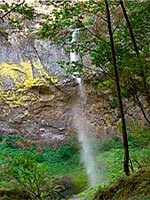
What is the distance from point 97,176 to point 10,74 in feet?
29.4

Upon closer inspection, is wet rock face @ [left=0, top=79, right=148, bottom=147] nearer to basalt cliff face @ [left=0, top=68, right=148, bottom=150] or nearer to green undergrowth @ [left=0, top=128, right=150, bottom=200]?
basalt cliff face @ [left=0, top=68, right=148, bottom=150]

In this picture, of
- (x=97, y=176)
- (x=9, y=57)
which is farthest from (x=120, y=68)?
(x=9, y=57)

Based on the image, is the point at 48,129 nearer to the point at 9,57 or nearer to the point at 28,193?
the point at 9,57

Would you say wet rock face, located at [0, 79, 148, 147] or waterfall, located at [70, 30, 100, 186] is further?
wet rock face, located at [0, 79, 148, 147]

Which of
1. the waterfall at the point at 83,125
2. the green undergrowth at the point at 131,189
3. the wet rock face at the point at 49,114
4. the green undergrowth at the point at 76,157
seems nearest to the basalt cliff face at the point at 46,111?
the wet rock face at the point at 49,114

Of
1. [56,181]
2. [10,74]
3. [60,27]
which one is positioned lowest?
[56,181]

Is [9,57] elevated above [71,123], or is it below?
above

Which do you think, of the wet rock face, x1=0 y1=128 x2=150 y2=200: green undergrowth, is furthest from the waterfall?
x1=0 y1=128 x2=150 y2=200: green undergrowth

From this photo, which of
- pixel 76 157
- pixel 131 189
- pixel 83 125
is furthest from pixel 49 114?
pixel 131 189

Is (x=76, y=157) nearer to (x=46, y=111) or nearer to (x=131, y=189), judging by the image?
(x=46, y=111)

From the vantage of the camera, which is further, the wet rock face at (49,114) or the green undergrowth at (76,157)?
the wet rock face at (49,114)

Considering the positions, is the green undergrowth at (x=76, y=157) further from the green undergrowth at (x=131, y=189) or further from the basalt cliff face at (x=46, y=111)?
the green undergrowth at (x=131, y=189)

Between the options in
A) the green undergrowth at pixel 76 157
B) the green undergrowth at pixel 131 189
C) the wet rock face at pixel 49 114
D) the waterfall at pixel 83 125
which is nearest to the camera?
the green undergrowth at pixel 131 189

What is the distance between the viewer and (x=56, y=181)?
13805 mm
